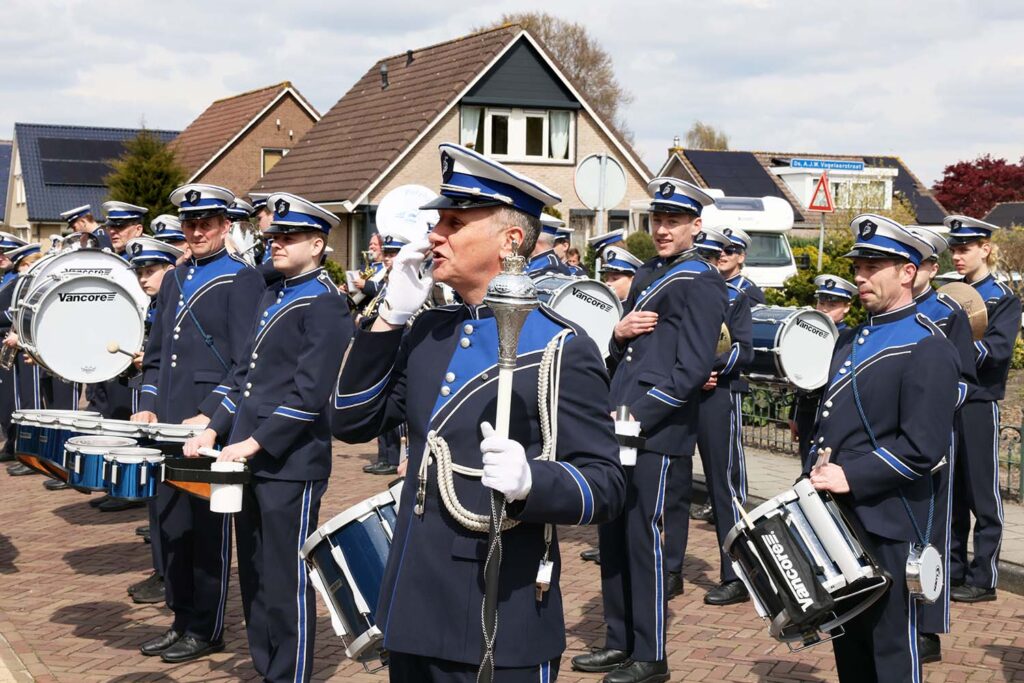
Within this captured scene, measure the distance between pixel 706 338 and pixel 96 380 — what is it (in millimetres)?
3839

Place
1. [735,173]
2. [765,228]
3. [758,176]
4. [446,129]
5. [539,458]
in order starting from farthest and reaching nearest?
1. [735,173]
2. [758,176]
3. [446,129]
4. [765,228]
5. [539,458]

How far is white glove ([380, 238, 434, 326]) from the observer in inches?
136

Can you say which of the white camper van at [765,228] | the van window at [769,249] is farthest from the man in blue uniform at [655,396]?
the van window at [769,249]

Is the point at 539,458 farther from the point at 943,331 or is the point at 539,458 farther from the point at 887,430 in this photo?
the point at 943,331

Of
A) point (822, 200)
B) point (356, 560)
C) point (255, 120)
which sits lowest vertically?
point (356, 560)

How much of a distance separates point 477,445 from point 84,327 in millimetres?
5280

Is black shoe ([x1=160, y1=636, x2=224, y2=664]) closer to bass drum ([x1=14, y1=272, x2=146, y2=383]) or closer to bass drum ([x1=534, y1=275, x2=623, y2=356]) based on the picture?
bass drum ([x1=14, y1=272, x2=146, y2=383])

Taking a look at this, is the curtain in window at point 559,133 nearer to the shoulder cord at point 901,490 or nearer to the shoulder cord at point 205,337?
the shoulder cord at point 205,337

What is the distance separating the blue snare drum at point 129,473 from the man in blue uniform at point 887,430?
8.71ft

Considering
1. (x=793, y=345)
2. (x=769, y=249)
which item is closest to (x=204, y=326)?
(x=793, y=345)

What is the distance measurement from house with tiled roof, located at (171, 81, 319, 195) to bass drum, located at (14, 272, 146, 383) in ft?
130

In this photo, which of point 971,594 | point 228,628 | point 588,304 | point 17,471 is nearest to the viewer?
point 228,628

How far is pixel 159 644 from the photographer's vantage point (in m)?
6.47

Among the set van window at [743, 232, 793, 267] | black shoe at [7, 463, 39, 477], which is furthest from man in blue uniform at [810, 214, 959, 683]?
van window at [743, 232, 793, 267]
